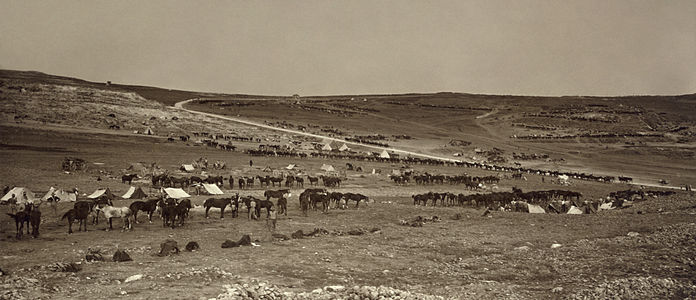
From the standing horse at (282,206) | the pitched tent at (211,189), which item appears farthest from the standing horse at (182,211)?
the pitched tent at (211,189)

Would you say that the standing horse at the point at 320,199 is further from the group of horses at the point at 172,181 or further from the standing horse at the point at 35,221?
the standing horse at the point at 35,221

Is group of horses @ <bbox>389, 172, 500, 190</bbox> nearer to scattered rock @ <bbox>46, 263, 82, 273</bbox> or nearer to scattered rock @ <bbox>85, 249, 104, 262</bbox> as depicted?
scattered rock @ <bbox>85, 249, 104, 262</bbox>

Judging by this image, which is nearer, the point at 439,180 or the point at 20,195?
the point at 20,195

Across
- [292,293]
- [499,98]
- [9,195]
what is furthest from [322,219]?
[499,98]

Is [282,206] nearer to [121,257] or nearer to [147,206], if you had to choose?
[147,206]

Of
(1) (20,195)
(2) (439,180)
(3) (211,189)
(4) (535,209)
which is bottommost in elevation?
(2) (439,180)

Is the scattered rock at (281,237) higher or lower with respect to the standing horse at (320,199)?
lower

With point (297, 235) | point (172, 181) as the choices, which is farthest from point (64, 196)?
point (297, 235)

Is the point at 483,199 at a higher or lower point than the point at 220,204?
lower

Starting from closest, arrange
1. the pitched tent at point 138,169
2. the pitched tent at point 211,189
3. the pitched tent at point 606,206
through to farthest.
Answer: the pitched tent at point 211,189 < the pitched tent at point 606,206 < the pitched tent at point 138,169

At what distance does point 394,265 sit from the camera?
696 inches

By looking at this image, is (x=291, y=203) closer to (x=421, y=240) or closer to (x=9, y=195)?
(x=421, y=240)

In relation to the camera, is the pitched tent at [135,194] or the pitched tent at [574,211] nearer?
the pitched tent at [135,194]

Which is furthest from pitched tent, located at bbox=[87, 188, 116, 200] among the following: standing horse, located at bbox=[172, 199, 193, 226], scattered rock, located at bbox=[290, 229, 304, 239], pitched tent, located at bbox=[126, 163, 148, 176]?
scattered rock, located at bbox=[290, 229, 304, 239]
